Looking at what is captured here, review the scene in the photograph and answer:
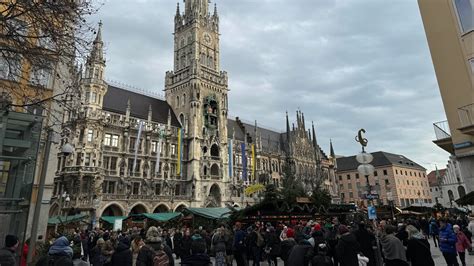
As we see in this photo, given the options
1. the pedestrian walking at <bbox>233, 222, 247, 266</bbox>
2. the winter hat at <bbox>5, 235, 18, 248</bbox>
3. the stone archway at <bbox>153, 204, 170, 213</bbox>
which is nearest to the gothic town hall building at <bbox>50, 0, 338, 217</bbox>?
the stone archway at <bbox>153, 204, 170, 213</bbox>

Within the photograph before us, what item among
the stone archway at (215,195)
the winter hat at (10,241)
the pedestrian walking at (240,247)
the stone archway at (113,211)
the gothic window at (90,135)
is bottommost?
the pedestrian walking at (240,247)

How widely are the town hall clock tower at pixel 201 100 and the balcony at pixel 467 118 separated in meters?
34.9

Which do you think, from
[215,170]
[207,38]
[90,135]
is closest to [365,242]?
[90,135]

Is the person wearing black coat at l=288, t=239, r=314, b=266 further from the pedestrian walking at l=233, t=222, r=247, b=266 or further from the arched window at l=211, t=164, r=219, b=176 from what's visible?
the arched window at l=211, t=164, r=219, b=176

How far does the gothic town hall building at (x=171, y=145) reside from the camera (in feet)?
115

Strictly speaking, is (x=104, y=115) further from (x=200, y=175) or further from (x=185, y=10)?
(x=185, y=10)

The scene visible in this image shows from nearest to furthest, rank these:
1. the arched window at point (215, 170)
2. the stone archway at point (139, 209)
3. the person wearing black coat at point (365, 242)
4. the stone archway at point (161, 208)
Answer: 1. the person wearing black coat at point (365, 242)
2. the stone archway at point (139, 209)
3. the stone archway at point (161, 208)
4. the arched window at point (215, 170)

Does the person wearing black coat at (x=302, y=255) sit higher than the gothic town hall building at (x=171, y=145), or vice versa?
the gothic town hall building at (x=171, y=145)

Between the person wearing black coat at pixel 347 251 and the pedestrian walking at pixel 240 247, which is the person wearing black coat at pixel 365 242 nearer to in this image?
the person wearing black coat at pixel 347 251

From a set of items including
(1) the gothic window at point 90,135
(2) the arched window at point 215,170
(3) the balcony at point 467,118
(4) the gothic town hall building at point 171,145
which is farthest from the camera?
(2) the arched window at point 215,170

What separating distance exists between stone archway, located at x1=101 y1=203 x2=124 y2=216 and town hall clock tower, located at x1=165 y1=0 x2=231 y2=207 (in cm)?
1040

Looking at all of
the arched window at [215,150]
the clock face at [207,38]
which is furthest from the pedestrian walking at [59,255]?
the clock face at [207,38]

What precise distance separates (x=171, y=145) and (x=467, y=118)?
37410 mm

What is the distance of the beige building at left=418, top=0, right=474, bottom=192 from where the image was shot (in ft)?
45.7
